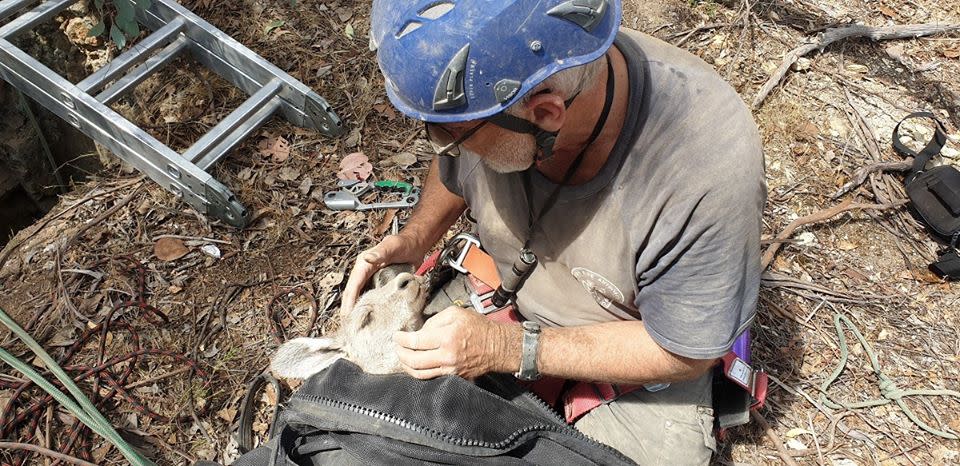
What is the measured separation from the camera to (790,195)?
4.30 meters

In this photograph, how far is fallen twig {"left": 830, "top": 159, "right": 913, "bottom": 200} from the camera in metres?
4.29

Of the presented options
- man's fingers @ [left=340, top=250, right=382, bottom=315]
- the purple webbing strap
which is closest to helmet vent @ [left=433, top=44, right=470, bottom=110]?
man's fingers @ [left=340, top=250, right=382, bottom=315]

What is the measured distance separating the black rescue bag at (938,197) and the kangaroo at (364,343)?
316cm

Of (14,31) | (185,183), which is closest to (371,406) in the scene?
(185,183)

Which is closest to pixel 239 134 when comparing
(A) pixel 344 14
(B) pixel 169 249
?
(B) pixel 169 249

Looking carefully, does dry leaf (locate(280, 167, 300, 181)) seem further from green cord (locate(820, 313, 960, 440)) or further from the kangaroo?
green cord (locate(820, 313, 960, 440))

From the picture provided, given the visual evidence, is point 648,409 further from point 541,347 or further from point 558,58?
point 558,58

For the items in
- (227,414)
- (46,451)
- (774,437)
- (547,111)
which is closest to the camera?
(547,111)

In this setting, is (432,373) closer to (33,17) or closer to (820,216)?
(820,216)

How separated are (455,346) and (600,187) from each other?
0.77 m

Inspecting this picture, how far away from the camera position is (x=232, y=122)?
170 inches

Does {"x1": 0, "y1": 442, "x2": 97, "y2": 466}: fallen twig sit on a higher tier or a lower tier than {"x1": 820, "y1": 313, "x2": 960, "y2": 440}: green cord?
lower

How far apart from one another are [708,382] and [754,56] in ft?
9.80

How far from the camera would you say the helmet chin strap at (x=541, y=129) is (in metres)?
2.17
